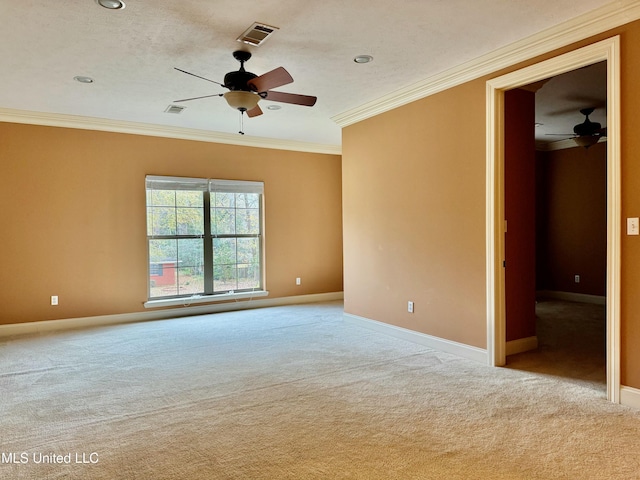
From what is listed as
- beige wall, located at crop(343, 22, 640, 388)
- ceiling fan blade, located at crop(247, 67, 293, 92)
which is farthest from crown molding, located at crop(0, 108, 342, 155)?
ceiling fan blade, located at crop(247, 67, 293, 92)

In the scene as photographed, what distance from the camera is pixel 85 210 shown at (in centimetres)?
556

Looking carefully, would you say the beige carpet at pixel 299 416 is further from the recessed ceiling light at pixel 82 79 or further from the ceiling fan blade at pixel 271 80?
the recessed ceiling light at pixel 82 79

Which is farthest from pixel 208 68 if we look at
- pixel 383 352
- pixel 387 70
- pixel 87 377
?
pixel 383 352

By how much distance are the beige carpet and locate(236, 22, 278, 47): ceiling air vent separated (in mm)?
2750

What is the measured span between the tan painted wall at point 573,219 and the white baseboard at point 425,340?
4.37 meters

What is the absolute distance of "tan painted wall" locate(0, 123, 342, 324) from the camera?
203 inches

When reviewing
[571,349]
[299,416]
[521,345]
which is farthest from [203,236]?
A: [571,349]

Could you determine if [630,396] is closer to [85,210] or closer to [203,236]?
[203,236]

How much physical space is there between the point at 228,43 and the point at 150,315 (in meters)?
4.14

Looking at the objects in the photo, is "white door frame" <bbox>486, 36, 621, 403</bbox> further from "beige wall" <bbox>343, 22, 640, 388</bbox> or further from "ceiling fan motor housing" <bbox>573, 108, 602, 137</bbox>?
"ceiling fan motor housing" <bbox>573, 108, 602, 137</bbox>

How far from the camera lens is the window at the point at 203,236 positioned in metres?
6.09

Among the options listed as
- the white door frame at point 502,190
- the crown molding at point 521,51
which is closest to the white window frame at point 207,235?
the crown molding at point 521,51

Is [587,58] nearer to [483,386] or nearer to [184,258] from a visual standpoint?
[483,386]

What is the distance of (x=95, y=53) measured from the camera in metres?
3.52
